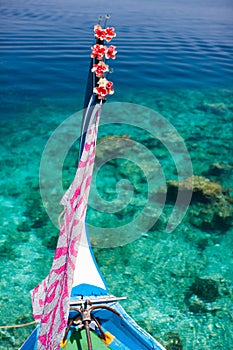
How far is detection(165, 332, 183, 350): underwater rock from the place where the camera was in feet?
33.2

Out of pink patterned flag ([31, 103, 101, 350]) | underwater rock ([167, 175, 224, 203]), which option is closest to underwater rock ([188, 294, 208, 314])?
underwater rock ([167, 175, 224, 203])

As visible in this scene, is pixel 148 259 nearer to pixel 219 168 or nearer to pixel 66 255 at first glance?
pixel 66 255

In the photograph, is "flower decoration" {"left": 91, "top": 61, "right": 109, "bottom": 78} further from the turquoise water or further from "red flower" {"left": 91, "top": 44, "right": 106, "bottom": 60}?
the turquoise water

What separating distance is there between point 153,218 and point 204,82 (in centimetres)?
2229

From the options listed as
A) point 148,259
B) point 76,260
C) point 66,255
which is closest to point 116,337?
point 76,260

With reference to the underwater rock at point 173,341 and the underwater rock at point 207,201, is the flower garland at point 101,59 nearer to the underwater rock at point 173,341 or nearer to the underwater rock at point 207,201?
the underwater rock at point 173,341

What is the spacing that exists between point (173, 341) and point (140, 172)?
32.3ft

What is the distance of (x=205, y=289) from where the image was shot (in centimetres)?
1203

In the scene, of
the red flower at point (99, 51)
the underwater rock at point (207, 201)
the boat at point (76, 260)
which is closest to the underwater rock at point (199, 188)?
the underwater rock at point (207, 201)

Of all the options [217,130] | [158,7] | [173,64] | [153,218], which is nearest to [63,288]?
[153,218]

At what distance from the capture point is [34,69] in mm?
32312

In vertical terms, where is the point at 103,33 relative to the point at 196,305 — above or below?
above

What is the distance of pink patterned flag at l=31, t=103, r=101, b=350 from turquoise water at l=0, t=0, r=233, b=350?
16.5 feet

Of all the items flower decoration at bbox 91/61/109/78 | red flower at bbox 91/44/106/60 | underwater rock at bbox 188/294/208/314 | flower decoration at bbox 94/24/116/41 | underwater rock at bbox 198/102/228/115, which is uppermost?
flower decoration at bbox 94/24/116/41
